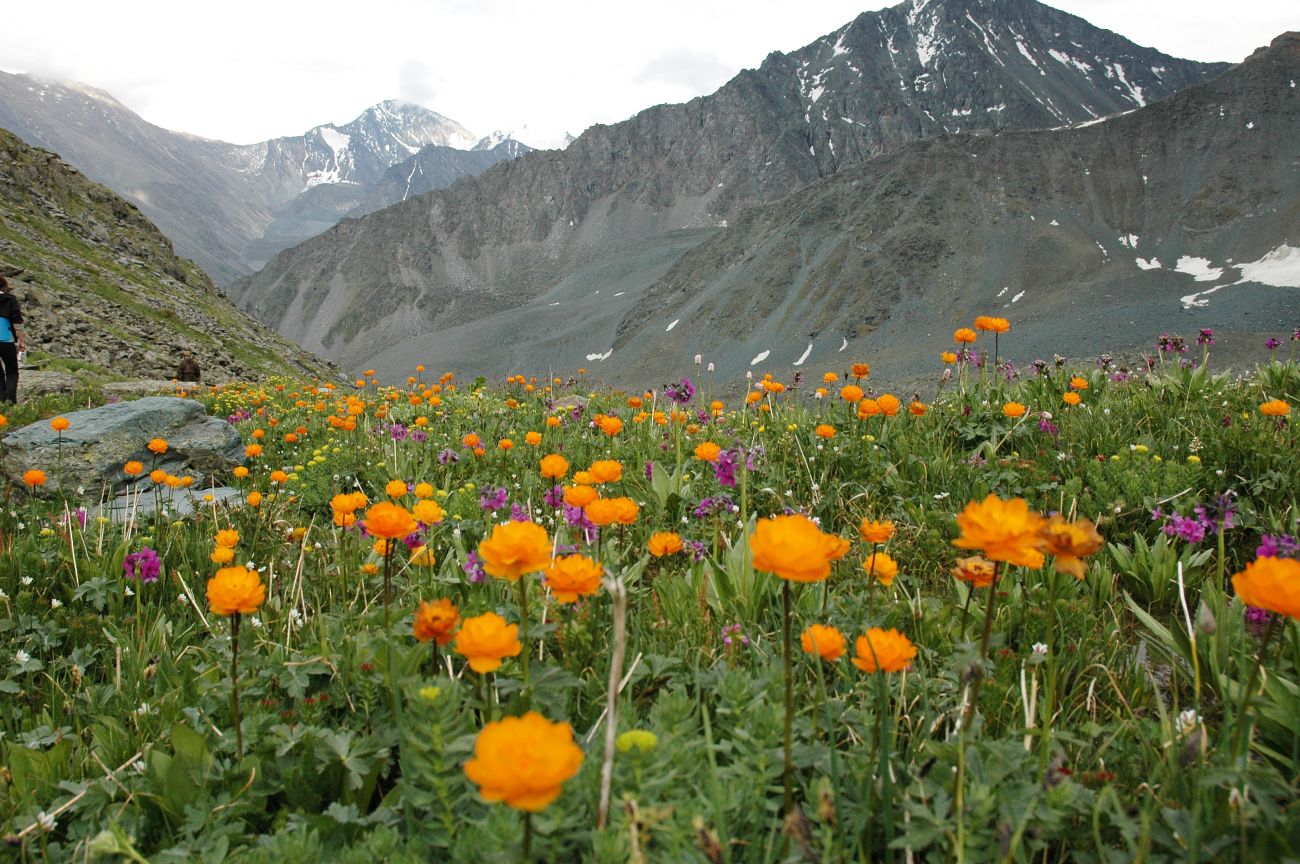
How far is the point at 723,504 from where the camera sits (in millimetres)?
3119

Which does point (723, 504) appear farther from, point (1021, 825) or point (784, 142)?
point (784, 142)

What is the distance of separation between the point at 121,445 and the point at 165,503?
1.63 meters

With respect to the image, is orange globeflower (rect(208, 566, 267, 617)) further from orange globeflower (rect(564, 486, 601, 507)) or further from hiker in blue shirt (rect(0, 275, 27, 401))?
hiker in blue shirt (rect(0, 275, 27, 401))

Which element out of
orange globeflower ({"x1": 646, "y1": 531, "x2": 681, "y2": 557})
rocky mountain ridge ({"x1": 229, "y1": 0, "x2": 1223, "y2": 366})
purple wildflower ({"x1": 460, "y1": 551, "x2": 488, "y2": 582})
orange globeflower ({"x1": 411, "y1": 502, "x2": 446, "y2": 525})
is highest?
rocky mountain ridge ({"x1": 229, "y1": 0, "x2": 1223, "y2": 366})

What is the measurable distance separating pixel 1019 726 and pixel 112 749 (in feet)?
7.38

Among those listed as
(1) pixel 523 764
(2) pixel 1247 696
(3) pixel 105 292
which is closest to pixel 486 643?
(1) pixel 523 764

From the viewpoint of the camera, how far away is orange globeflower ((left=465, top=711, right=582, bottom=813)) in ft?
2.37

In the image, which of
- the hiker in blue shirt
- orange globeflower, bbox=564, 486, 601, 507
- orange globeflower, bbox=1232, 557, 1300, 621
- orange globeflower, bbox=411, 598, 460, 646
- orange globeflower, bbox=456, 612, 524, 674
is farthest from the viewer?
the hiker in blue shirt

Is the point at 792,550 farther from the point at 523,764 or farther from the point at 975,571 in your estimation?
the point at 975,571

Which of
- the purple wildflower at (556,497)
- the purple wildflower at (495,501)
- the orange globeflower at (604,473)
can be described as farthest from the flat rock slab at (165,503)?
the orange globeflower at (604,473)

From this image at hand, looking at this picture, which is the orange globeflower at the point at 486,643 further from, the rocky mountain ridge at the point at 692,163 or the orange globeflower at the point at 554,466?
the rocky mountain ridge at the point at 692,163

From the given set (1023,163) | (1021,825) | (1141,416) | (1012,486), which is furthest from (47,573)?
(1023,163)

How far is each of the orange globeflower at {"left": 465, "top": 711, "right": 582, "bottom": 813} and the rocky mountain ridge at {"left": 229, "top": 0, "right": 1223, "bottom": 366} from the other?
424 ft

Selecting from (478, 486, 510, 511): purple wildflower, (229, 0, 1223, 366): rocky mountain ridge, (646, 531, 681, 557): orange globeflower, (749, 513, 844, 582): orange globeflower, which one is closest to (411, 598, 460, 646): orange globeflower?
(749, 513, 844, 582): orange globeflower
